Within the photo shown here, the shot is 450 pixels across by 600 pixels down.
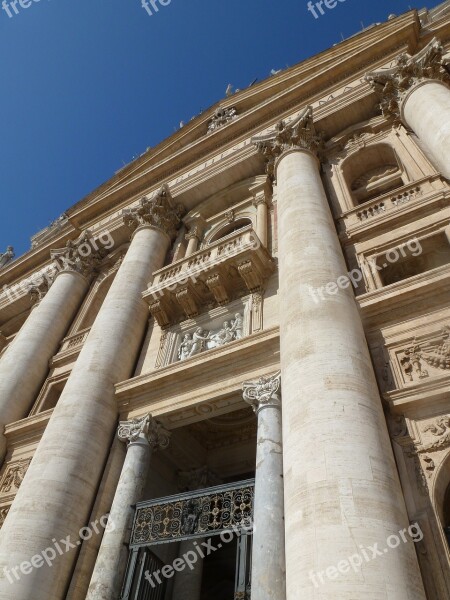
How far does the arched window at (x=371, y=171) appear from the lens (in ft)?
42.8

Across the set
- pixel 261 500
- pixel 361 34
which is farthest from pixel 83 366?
pixel 361 34

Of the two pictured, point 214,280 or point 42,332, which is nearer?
point 214,280

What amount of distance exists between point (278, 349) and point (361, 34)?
13.6 metres

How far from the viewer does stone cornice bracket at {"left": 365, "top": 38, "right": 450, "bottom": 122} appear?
1207 centimetres

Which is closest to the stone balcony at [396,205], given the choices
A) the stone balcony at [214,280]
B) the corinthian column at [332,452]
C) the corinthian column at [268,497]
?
the corinthian column at [332,452]

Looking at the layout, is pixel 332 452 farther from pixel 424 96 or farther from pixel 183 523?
pixel 424 96

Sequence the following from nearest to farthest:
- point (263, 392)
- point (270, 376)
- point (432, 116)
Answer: point (263, 392)
point (270, 376)
point (432, 116)

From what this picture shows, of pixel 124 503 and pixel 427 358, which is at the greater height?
pixel 427 358

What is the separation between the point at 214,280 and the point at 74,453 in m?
5.00

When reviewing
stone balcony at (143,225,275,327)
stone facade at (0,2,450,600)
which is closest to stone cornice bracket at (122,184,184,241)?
stone facade at (0,2,450,600)

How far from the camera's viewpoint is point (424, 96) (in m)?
11.0

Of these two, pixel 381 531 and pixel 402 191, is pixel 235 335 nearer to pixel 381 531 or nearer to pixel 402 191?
pixel 402 191
